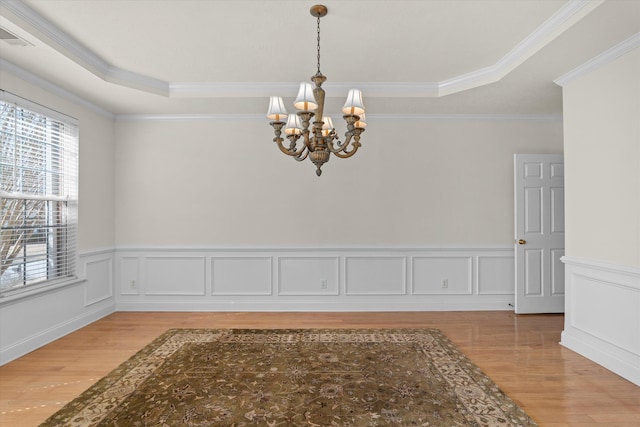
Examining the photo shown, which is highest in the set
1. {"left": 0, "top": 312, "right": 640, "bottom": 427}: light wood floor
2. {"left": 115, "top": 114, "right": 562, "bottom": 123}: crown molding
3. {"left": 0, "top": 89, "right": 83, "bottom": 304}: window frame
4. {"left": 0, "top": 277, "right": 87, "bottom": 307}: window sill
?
{"left": 115, "top": 114, "right": 562, "bottom": 123}: crown molding

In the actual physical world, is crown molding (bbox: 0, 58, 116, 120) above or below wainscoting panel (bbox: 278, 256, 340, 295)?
above

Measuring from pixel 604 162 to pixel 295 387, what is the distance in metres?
3.28

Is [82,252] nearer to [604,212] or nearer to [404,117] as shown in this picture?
[404,117]

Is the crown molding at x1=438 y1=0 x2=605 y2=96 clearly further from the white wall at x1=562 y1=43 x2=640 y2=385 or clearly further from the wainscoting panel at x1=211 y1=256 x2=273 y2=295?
the wainscoting panel at x1=211 y1=256 x2=273 y2=295

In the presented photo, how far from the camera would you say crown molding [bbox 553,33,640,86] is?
2.85 meters

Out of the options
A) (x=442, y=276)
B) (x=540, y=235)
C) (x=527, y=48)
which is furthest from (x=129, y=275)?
(x=540, y=235)

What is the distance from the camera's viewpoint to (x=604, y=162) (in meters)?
3.21

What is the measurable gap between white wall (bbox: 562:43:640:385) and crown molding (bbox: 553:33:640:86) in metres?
0.01

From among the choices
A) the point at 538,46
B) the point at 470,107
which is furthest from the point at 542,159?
the point at 538,46

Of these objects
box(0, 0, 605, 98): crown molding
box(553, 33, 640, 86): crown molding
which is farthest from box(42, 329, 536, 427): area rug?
box(553, 33, 640, 86): crown molding

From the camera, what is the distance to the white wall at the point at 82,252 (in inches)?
134

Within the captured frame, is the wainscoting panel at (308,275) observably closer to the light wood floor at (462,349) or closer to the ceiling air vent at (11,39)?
the light wood floor at (462,349)

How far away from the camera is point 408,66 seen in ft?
12.2

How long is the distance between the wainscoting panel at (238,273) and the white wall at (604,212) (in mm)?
3542
